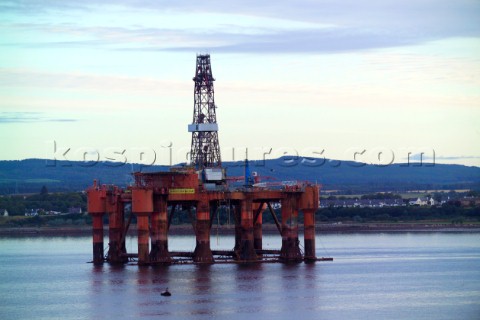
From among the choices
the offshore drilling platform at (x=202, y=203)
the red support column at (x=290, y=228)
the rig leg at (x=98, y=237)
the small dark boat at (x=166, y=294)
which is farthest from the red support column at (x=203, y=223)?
the small dark boat at (x=166, y=294)

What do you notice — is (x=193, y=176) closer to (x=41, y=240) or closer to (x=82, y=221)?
(x=41, y=240)

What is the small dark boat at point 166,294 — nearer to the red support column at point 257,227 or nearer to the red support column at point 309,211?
the red support column at point 309,211

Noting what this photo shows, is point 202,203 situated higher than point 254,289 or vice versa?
point 202,203

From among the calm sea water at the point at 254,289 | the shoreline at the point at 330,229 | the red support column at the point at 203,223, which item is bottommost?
the calm sea water at the point at 254,289

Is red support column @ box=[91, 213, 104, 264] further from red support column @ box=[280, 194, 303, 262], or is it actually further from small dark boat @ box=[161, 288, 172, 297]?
small dark boat @ box=[161, 288, 172, 297]

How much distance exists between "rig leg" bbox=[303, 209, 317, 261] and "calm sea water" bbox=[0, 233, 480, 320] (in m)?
1.22

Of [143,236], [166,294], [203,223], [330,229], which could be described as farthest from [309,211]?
[330,229]

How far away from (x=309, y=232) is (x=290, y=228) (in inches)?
70.0

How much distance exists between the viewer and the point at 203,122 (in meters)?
110

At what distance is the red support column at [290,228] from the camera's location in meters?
105

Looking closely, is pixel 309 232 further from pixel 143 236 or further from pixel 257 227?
pixel 143 236

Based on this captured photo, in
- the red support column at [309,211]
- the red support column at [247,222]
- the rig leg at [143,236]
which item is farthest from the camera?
the red support column at [309,211]

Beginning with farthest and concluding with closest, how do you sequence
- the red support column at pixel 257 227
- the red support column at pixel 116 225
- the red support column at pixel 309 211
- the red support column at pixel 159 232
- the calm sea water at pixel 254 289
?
the red support column at pixel 257 227 < the red support column at pixel 116 225 < the red support column at pixel 309 211 < the red support column at pixel 159 232 < the calm sea water at pixel 254 289

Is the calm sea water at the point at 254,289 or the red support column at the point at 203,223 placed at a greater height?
the red support column at the point at 203,223
